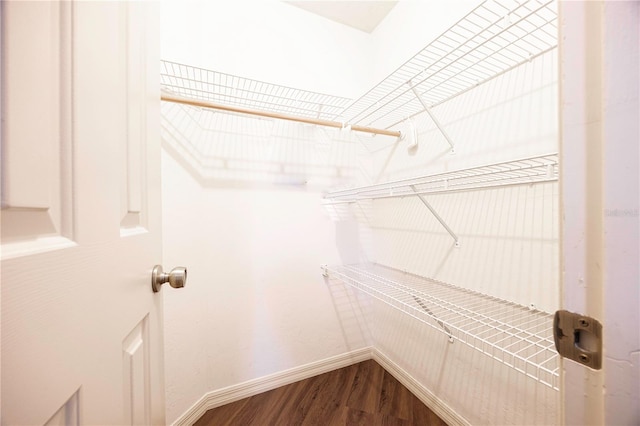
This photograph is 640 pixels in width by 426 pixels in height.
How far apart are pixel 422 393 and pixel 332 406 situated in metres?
0.48

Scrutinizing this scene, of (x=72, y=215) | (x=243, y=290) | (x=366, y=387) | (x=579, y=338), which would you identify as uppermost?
(x=72, y=215)

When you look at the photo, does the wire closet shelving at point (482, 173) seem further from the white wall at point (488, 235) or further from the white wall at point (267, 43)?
the white wall at point (267, 43)

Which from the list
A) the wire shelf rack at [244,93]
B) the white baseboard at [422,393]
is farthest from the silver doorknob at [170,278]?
the white baseboard at [422,393]

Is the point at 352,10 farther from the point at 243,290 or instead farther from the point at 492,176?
the point at 243,290

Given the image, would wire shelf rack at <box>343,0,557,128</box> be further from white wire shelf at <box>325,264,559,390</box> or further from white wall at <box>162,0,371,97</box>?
white wire shelf at <box>325,264,559,390</box>

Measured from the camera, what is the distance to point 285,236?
55.1 inches

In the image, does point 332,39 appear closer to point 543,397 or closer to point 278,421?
point 543,397

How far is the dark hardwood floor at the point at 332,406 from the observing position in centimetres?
112

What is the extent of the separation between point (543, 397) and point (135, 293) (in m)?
1.26

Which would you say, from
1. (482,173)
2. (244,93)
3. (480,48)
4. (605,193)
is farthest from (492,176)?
(244,93)

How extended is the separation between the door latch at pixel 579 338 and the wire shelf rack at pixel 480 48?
2.26 ft

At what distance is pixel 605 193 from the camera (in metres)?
0.27

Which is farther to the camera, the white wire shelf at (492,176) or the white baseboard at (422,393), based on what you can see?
the white baseboard at (422,393)

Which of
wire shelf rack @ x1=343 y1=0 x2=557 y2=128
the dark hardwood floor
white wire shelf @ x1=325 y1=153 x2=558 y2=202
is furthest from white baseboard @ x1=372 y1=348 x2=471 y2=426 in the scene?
wire shelf rack @ x1=343 y1=0 x2=557 y2=128
